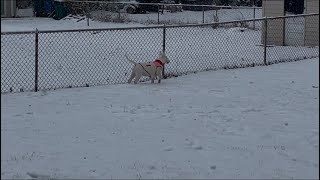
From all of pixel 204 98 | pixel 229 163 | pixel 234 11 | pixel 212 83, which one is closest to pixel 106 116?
pixel 204 98

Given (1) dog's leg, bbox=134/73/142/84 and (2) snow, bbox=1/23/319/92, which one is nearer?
(1) dog's leg, bbox=134/73/142/84

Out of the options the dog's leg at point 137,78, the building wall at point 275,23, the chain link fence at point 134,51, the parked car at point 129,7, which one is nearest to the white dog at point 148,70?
the dog's leg at point 137,78

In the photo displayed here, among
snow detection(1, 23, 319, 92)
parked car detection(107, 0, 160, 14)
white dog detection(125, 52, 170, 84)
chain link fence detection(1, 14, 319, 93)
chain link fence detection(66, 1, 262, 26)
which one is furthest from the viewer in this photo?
parked car detection(107, 0, 160, 14)

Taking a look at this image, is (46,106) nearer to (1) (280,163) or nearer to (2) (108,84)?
(2) (108,84)

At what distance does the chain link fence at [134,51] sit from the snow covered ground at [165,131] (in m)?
1.86

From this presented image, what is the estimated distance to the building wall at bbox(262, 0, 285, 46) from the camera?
19773 millimetres

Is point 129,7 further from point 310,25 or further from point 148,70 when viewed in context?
point 148,70

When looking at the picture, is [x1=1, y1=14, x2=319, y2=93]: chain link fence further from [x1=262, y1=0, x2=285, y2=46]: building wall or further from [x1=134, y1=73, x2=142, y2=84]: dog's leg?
[x1=134, y1=73, x2=142, y2=84]: dog's leg

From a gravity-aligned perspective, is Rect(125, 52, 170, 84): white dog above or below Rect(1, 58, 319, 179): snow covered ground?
above

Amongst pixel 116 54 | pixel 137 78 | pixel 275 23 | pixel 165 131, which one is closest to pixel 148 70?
pixel 137 78

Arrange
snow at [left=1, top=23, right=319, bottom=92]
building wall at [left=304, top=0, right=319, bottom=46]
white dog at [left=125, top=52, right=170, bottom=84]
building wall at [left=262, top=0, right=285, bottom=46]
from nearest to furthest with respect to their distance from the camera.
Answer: white dog at [left=125, top=52, right=170, bottom=84], snow at [left=1, top=23, right=319, bottom=92], building wall at [left=304, top=0, right=319, bottom=46], building wall at [left=262, top=0, right=285, bottom=46]

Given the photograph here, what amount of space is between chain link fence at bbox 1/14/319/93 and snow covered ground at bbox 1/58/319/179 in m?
1.86

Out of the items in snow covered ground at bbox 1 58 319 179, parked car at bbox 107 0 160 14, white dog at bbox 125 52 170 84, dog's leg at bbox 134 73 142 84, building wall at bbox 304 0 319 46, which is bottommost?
snow covered ground at bbox 1 58 319 179

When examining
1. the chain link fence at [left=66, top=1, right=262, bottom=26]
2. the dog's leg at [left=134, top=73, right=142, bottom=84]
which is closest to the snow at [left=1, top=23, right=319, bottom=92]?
the dog's leg at [left=134, top=73, right=142, bottom=84]
